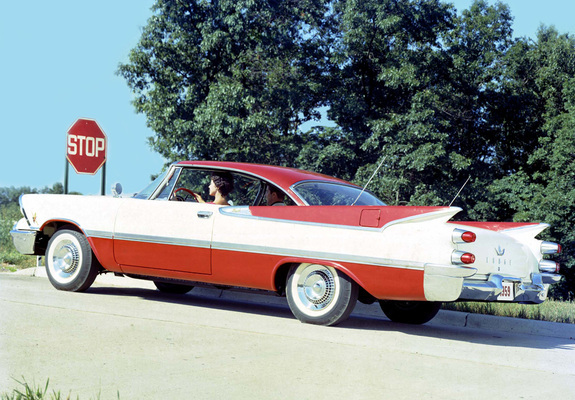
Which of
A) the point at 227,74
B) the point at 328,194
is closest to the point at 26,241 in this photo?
the point at 328,194

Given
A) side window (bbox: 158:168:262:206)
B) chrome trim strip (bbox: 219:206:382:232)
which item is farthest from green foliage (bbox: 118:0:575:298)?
chrome trim strip (bbox: 219:206:382:232)

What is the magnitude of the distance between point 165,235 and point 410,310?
9.30 ft

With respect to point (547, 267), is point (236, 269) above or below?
below

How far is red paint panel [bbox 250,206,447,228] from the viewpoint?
6.14m

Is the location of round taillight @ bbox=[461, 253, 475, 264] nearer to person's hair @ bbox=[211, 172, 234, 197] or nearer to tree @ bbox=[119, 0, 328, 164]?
person's hair @ bbox=[211, 172, 234, 197]

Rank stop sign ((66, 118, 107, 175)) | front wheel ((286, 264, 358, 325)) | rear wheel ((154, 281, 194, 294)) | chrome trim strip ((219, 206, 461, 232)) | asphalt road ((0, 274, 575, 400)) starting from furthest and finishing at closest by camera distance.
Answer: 1. stop sign ((66, 118, 107, 175))
2. rear wheel ((154, 281, 194, 294))
3. front wheel ((286, 264, 358, 325))
4. chrome trim strip ((219, 206, 461, 232))
5. asphalt road ((0, 274, 575, 400))

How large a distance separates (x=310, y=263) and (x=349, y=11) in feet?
82.7

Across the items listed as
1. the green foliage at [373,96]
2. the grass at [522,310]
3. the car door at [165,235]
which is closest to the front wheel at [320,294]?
the car door at [165,235]

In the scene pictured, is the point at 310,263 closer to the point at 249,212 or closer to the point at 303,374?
the point at 249,212

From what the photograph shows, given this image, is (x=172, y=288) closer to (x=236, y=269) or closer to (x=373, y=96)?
(x=236, y=269)

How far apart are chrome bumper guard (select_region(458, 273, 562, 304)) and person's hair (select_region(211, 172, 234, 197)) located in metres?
2.86

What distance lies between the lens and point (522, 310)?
26.9 feet

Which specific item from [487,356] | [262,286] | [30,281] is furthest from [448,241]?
[30,281]

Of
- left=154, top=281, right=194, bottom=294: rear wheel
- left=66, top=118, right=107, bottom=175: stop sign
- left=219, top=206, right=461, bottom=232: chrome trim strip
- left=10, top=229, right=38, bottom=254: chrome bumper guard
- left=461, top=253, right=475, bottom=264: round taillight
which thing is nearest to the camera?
left=461, top=253, right=475, bottom=264: round taillight
